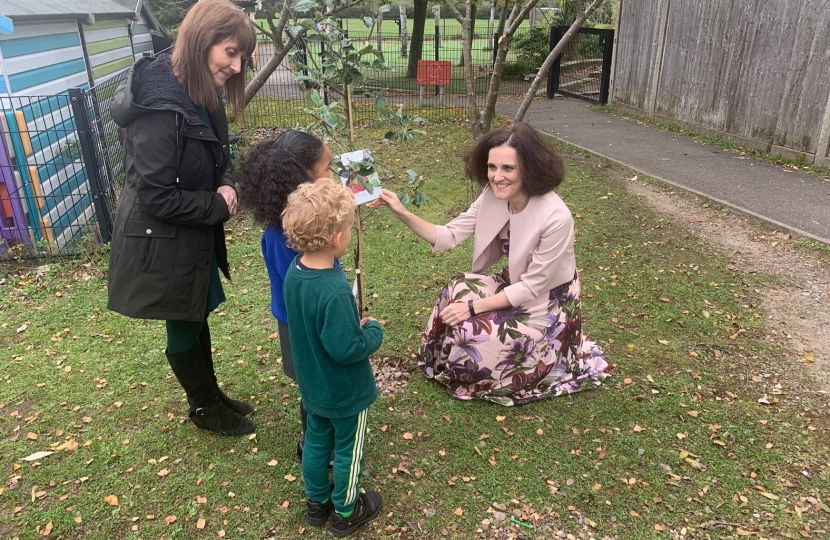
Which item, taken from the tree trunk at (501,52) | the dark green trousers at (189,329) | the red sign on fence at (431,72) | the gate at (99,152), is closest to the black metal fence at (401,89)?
the red sign on fence at (431,72)

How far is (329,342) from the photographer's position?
6.80 feet

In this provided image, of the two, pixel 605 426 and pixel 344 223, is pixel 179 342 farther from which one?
pixel 605 426

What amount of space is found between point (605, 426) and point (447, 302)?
113 cm

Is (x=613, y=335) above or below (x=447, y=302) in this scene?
below

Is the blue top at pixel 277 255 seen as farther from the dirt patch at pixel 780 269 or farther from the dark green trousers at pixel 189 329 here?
the dirt patch at pixel 780 269

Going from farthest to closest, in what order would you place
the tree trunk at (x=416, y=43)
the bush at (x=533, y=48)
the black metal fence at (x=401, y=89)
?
the bush at (x=533, y=48) → the tree trunk at (x=416, y=43) → the black metal fence at (x=401, y=89)

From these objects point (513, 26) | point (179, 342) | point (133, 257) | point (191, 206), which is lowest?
point (179, 342)

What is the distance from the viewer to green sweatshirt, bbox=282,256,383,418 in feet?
6.75

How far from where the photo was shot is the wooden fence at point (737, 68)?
774 cm

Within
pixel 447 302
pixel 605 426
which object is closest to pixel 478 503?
pixel 605 426

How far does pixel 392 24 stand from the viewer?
124 feet

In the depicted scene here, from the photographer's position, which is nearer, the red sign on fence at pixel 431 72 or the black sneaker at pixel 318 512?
the black sneaker at pixel 318 512

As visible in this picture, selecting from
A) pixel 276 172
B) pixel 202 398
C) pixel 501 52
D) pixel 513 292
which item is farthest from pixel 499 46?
pixel 202 398

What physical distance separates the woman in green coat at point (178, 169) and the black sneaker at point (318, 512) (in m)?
0.97
